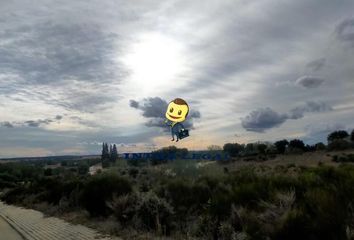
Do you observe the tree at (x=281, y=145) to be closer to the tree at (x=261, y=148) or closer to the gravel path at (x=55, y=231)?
the tree at (x=261, y=148)

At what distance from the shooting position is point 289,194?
1168 centimetres

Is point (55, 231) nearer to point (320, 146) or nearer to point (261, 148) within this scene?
point (320, 146)

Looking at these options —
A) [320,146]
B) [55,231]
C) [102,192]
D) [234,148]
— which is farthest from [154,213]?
[234,148]

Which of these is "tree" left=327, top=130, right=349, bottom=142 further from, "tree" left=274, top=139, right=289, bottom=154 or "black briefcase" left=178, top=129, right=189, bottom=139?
"black briefcase" left=178, top=129, right=189, bottom=139

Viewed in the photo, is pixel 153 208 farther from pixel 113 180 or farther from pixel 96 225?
pixel 113 180

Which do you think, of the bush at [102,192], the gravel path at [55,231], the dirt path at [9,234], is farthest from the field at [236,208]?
the dirt path at [9,234]

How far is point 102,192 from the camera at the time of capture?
22.6 m

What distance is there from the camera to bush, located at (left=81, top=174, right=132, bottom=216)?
72.5ft

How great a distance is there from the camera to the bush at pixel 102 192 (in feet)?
72.5

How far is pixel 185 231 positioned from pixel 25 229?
35.8 ft

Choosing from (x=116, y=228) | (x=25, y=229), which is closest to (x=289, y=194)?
(x=116, y=228)

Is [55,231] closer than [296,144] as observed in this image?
Yes

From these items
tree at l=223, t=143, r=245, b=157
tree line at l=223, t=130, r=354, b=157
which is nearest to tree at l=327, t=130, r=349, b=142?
tree line at l=223, t=130, r=354, b=157

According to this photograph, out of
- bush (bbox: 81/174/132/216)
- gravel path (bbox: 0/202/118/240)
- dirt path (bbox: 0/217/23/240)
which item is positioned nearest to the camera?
gravel path (bbox: 0/202/118/240)
